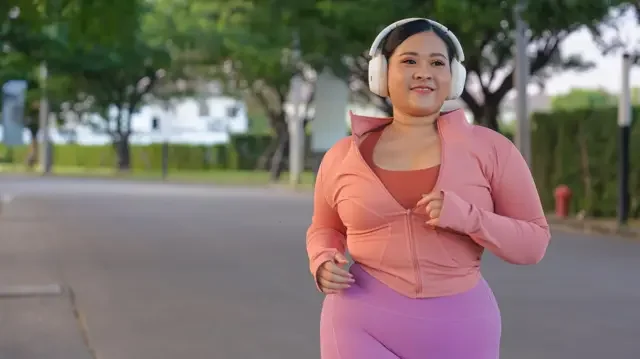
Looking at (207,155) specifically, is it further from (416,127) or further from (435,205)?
(435,205)

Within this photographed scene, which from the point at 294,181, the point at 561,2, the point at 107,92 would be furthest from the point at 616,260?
the point at 107,92

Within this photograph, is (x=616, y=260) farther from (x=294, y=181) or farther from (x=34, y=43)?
(x=294, y=181)

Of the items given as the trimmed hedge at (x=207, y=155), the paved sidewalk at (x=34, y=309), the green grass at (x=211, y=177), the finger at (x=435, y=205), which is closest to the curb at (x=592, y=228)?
the paved sidewalk at (x=34, y=309)

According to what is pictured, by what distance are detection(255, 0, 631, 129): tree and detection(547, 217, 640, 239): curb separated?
11.7 feet

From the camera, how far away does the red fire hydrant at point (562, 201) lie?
21.8m

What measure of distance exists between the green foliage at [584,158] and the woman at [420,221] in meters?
17.7

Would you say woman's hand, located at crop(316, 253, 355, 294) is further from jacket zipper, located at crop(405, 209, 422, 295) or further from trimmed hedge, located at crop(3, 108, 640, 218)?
trimmed hedge, located at crop(3, 108, 640, 218)

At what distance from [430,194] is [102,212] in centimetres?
2110

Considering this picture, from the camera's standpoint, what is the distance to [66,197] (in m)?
30.2

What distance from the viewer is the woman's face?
3.37 metres

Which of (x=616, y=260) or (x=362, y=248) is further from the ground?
(x=362, y=248)

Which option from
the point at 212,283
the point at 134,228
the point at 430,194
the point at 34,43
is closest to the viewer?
the point at 430,194

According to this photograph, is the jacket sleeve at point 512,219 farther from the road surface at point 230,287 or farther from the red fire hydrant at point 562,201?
the red fire hydrant at point 562,201

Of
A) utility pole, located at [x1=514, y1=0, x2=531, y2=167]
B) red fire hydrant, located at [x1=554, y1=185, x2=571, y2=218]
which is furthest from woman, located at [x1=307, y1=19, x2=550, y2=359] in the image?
utility pole, located at [x1=514, y1=0, x2=531, y2=167]
